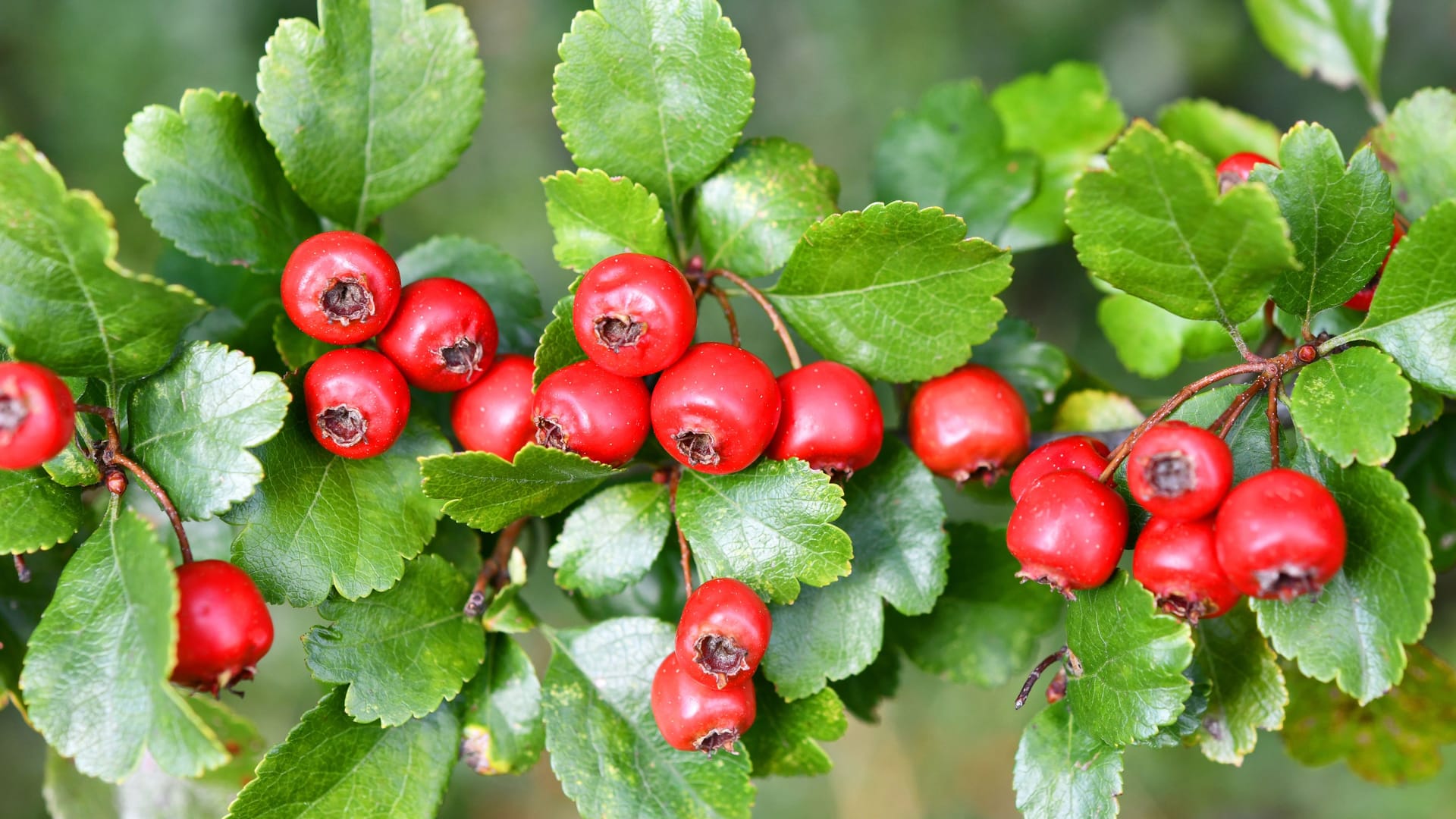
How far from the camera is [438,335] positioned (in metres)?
1.72

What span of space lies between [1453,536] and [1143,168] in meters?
1.61

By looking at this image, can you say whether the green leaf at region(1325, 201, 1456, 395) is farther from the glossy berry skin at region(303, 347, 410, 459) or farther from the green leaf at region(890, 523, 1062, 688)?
the glossy berry skin at region(303, 347, 410, 459)

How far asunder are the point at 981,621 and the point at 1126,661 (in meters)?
0.60

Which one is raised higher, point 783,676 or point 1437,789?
point 783,676

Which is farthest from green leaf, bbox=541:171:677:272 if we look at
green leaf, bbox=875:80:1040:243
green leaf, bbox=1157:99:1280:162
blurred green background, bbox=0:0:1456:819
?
blurred green background, bbox=0:0:1456:819

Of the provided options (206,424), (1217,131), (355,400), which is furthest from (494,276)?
(1217,131)

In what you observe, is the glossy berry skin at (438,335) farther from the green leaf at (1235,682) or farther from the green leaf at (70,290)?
the green leaf at (1235,682)

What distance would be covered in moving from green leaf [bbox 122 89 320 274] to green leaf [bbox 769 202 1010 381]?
99cm

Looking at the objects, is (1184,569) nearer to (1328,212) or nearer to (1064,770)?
(1064,770)

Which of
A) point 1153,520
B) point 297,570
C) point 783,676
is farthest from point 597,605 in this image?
point 1153,520

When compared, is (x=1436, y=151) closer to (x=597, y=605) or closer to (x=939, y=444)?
(x=939, y=444)

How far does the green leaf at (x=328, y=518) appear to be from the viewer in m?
1.70

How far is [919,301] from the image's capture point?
6.04 feet

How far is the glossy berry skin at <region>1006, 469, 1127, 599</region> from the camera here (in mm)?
1565
